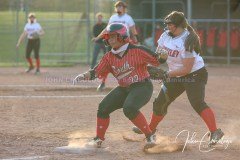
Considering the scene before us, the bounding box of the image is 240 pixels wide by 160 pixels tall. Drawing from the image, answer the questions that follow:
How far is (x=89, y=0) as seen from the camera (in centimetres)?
2669

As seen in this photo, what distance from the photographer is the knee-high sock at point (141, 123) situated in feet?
27.1

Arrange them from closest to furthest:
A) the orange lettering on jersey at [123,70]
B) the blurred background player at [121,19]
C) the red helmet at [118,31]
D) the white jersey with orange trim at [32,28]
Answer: the red helmet at [118,31] → the orange lettering on jersey at [123,70] → the blurred background player at [121,19] → the white jersey with orange trim at [32,28]

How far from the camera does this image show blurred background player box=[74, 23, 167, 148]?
8.30 m

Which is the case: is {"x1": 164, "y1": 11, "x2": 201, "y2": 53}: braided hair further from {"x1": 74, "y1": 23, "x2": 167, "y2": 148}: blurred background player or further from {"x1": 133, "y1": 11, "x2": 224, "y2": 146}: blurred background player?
{"x1": 74, "y1": 23, "x2": 167, "y2": 148}: blurred background player

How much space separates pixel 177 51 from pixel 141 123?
112 cm

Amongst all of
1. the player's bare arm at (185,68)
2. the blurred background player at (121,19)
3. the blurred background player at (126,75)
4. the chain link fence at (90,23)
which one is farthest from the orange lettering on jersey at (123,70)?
the chain link fence at (90,23)

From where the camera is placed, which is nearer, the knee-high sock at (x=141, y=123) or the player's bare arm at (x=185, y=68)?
the knee-high sock at (x=141, y=123)

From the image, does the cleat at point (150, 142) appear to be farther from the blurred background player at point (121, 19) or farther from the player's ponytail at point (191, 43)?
the blurred background player at point (121, 19)

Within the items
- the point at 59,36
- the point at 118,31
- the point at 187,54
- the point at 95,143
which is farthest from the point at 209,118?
the point at 59,36

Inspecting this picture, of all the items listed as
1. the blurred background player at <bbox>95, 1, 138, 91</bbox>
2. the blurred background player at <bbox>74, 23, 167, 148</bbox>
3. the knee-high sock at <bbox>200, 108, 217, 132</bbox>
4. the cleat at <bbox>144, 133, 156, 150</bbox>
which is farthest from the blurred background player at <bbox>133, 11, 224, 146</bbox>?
the blurred background player at <bbox>95, 1, 138, 91</bbox>

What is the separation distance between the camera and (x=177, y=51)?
28.9ft

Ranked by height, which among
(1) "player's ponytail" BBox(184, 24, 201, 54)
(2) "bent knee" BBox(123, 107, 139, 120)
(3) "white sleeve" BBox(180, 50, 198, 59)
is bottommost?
(2) "bent knee" BBox(123, 107, 139, 120)

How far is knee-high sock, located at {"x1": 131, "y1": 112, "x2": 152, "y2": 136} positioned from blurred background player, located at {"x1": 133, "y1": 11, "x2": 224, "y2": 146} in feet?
2.06

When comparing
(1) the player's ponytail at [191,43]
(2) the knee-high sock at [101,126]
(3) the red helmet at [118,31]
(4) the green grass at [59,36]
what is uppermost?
(3) the red helmet at [118,31]
